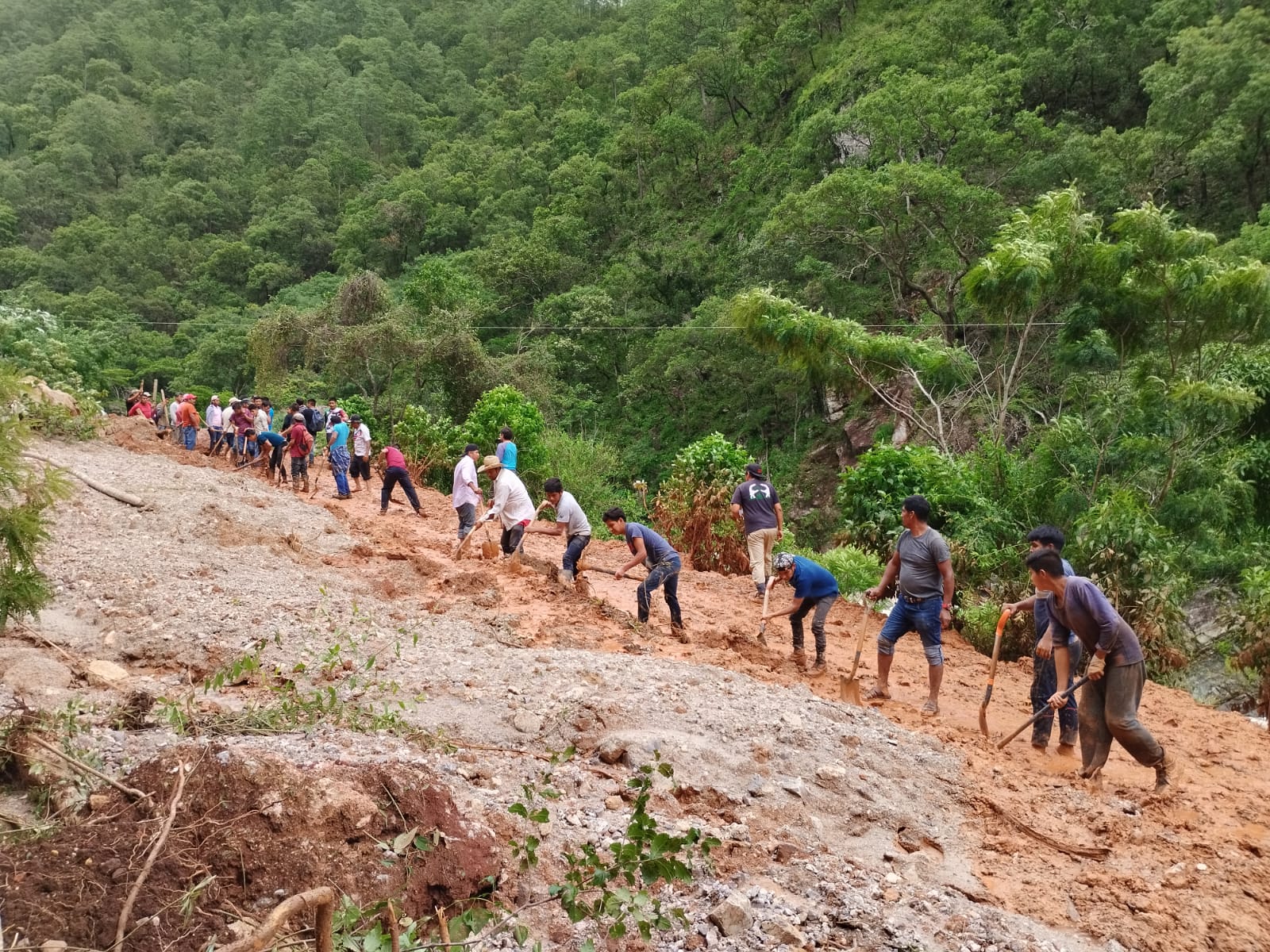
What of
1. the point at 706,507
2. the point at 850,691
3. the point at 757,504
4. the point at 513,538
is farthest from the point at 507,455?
the point at 850,691

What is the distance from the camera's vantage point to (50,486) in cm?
419

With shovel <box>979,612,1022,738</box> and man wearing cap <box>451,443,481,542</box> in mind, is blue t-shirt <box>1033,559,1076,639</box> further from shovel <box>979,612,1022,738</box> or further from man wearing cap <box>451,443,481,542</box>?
man wearing cap <box>451,443,481,542</box>

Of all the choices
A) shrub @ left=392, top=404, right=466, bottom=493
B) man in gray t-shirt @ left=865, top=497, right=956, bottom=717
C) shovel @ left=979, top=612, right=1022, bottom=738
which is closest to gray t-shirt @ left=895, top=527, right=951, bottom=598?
man in gray t-shirt @ left=865, top=497, right=956, bottom=717

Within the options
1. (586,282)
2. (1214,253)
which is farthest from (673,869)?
(586,282)

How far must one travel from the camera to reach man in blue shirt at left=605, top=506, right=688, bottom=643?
704cm

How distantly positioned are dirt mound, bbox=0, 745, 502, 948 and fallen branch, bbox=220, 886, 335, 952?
58cm

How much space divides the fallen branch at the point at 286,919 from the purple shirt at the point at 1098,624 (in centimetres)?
445

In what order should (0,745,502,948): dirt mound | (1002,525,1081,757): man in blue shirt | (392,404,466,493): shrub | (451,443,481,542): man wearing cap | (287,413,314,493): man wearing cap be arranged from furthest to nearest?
1. (392,404,466,493): shrub
2. (287,413,314,493): man wearing cap
3. (451,443,481,542): man wearing cap
4. (1002,525,1081,757): man in blue shirt
5. (0,745,502,948): dirt mound

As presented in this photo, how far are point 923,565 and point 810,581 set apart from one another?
3.84 feet

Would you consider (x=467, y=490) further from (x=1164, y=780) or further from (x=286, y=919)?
(x=286, y=919)

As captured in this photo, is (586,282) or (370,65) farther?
(370,65)

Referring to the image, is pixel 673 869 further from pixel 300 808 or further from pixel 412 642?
pixel 412 642

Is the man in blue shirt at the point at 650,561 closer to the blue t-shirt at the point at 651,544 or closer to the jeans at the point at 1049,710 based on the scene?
the blue t-shirt at the point at 651,544

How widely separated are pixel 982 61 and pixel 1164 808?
88.9 ft
